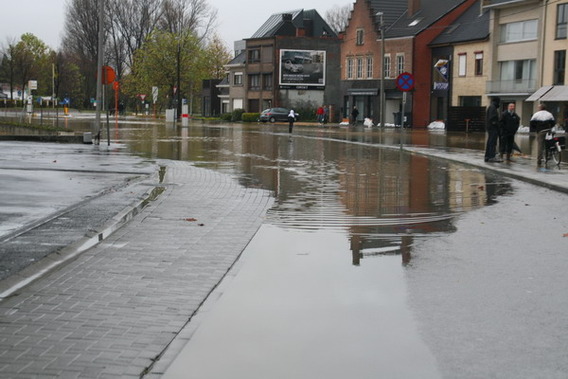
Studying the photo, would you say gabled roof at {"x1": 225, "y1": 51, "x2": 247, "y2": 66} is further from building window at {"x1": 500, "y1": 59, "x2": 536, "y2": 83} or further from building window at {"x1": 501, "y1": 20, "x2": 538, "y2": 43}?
building window at {"x1": 500, "y1": 59, "x2": 536, "y2": 83}

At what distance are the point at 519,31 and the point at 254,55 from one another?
42318 mm

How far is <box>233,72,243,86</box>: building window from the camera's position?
325 feet

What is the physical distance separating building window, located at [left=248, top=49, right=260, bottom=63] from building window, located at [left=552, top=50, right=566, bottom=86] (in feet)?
150

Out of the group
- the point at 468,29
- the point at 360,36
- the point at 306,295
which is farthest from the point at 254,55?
the point at 306,295

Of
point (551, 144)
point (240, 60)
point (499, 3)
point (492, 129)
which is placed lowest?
point (551, 144)

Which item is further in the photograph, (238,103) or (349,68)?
(238,103)

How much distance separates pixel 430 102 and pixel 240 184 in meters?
53.6

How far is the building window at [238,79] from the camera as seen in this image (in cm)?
9907

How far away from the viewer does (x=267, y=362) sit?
524 cm

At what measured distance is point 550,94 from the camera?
53344 millimetres

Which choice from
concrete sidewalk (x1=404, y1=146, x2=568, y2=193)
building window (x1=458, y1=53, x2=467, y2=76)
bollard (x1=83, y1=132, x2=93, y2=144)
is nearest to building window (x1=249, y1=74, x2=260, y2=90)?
building window (x1=458, y1=53, x2=467, y2=76)

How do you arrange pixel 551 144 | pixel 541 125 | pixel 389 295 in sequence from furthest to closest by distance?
1. pixel 541 125
2. pixel 551 144
3. pixel 389 295

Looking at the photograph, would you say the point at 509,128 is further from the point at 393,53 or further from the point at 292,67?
the point at 292,67

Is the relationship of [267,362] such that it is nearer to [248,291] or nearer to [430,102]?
[248,291]
